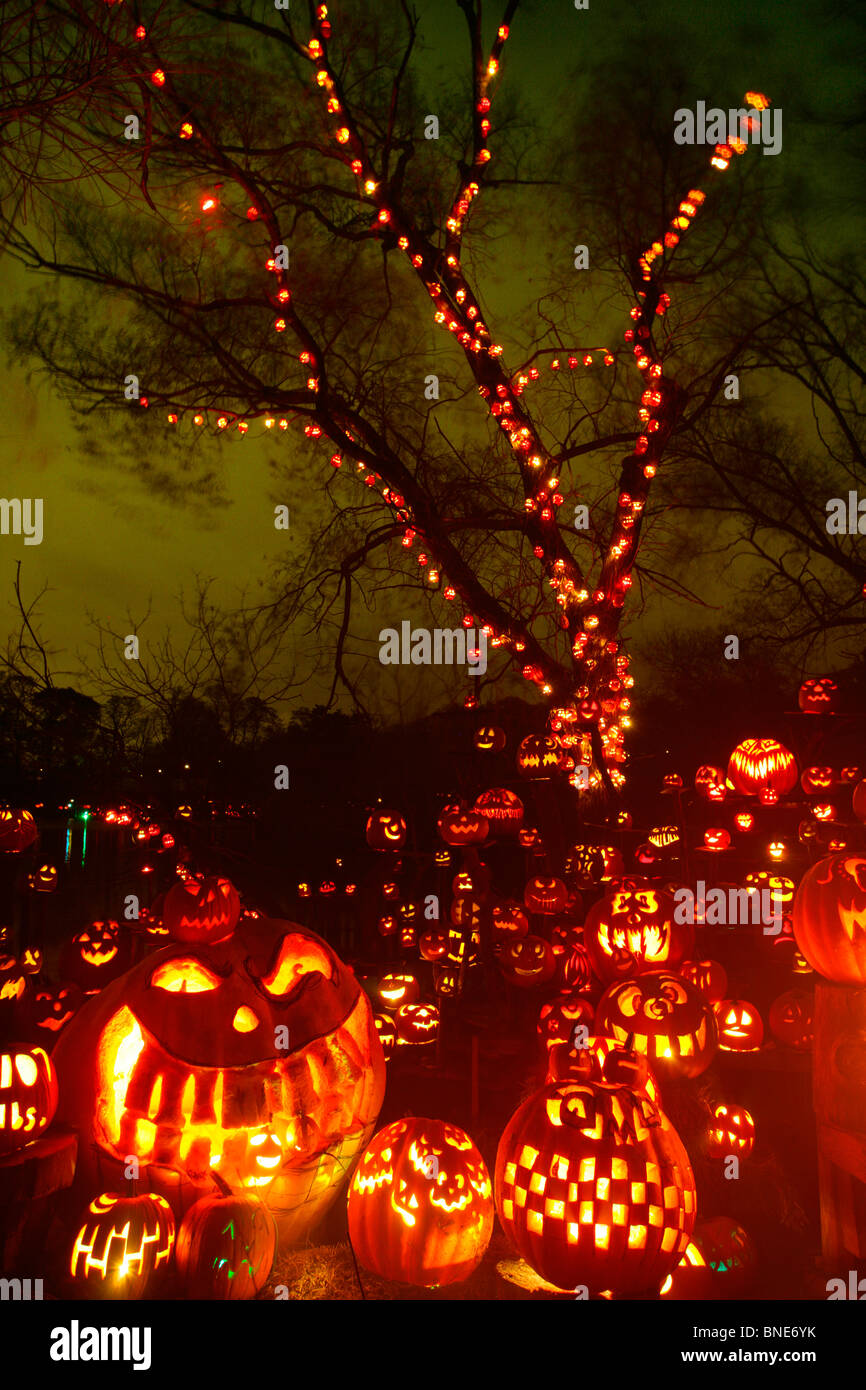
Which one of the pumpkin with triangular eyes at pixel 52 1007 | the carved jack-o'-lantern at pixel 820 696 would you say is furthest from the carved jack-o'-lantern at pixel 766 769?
the pumpkin with triangular eyes at pixel 52 1007

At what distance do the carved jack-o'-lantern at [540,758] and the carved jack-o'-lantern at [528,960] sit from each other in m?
2.17

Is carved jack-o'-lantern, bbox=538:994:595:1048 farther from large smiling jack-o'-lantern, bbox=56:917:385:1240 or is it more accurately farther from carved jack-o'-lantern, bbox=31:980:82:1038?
carved jack-o'-lantern, bbox=31:980:82:1038

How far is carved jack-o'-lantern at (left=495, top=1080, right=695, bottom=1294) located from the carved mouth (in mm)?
843

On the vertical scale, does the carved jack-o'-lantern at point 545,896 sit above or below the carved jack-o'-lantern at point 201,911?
below

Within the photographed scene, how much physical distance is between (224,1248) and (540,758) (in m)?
6.19

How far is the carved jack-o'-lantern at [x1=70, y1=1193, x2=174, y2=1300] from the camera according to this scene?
3.04 meters

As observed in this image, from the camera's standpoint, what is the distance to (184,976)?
11.9 ft

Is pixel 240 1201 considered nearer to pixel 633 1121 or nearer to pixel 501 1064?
pixel 633 1121

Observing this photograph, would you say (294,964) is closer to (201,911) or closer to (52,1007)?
(201,911)

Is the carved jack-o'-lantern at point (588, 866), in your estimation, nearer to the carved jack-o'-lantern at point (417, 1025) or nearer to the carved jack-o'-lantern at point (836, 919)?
the carved jack-o'-lantern at point (417, 1025)

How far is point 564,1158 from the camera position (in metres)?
3.34

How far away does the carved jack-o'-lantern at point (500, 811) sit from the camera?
834 cm

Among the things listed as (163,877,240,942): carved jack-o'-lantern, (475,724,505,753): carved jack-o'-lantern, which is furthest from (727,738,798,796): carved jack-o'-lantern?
(163,877,240,942): carved jack-o'-lantern
